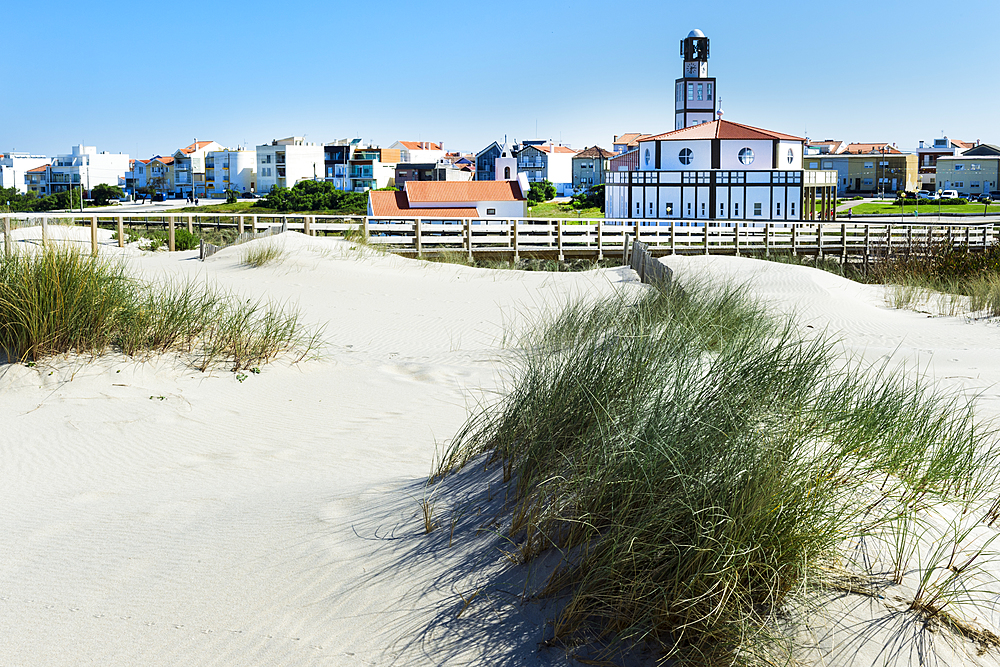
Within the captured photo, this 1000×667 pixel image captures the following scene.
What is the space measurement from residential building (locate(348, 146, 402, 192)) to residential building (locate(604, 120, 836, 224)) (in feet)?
225

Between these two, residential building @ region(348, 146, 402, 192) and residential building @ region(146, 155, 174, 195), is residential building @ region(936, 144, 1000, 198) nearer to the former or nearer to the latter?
residential building @ region(348, 146, 402, 192)

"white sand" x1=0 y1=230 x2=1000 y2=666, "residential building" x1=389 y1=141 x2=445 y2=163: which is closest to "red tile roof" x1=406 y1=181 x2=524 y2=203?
"white sand" x1=0 y1=230 x2=1000 y2=666

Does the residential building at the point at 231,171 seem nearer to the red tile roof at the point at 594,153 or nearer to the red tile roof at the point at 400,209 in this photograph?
the red tile roof at the point at 594,153

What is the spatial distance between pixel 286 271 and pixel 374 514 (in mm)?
12517

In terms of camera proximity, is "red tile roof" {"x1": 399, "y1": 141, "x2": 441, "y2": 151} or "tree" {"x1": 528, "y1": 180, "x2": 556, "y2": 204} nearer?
"tree" {"x1": 528, "y1": 180, "x2": 556, "y2": 204}

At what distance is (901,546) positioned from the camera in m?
3.06

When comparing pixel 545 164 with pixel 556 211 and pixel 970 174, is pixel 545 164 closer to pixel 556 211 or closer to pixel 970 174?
pixel 556 211

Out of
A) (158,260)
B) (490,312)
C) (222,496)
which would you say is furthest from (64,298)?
(158,260)

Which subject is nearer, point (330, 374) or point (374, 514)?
point (374, 514)

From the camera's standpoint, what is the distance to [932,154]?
138 meters

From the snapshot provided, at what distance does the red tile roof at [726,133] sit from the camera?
55.7 m

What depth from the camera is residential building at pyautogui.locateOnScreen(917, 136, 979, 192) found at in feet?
406

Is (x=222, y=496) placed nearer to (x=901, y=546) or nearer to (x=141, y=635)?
(x=141, y=635)

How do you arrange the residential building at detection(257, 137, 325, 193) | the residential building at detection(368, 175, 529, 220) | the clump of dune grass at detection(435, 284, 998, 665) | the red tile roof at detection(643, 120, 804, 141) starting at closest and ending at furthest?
the clump of dune grass at detection(435, 284, 998, 665) < the red tile roof at detection(643, 120, 804, 141) < the residential building at detection(368, 175, 529, 220) < the residential building at detection(257, 137, 325, 193)
